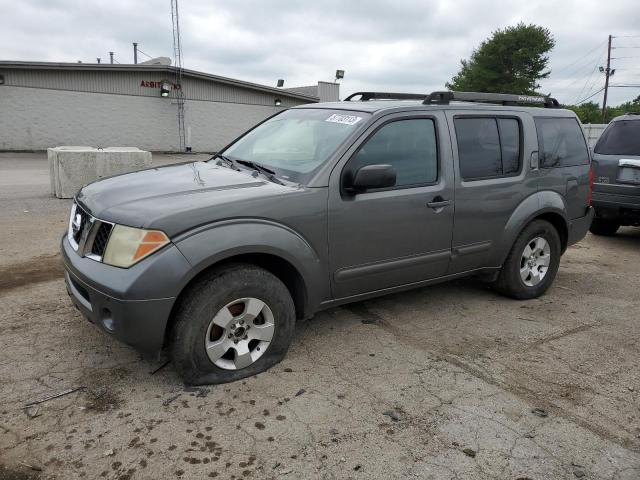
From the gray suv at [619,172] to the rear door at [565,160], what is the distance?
95.1 inches

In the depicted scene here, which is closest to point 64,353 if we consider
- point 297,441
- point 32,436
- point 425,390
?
point 32,436

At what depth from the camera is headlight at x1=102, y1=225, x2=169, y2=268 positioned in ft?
9.38

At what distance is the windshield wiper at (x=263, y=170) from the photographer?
11.8 ft

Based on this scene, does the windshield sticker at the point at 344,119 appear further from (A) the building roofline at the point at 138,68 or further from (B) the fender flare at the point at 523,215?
(A) the building roofline at the point at 138,68

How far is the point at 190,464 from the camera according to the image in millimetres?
2502

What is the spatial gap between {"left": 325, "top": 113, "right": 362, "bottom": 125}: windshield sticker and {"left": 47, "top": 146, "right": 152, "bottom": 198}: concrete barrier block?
22.7ft

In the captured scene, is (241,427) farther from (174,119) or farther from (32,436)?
(174,119)

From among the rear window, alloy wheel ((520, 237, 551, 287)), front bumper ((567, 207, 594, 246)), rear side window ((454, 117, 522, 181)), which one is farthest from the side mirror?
the rear window

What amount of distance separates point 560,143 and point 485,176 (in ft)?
3.89

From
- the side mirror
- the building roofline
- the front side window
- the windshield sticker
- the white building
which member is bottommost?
Result: the side mirror

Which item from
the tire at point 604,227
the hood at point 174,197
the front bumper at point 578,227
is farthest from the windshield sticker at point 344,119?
the tire at point 604,227

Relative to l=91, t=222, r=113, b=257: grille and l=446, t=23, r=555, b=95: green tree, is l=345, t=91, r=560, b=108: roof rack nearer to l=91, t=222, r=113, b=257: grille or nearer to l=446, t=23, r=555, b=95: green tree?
l=91, t=222, r=113, b=257: grille

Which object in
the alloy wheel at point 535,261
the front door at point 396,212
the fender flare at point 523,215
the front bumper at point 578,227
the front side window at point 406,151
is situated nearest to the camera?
the front door at point 396,212

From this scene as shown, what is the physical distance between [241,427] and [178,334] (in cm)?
65
